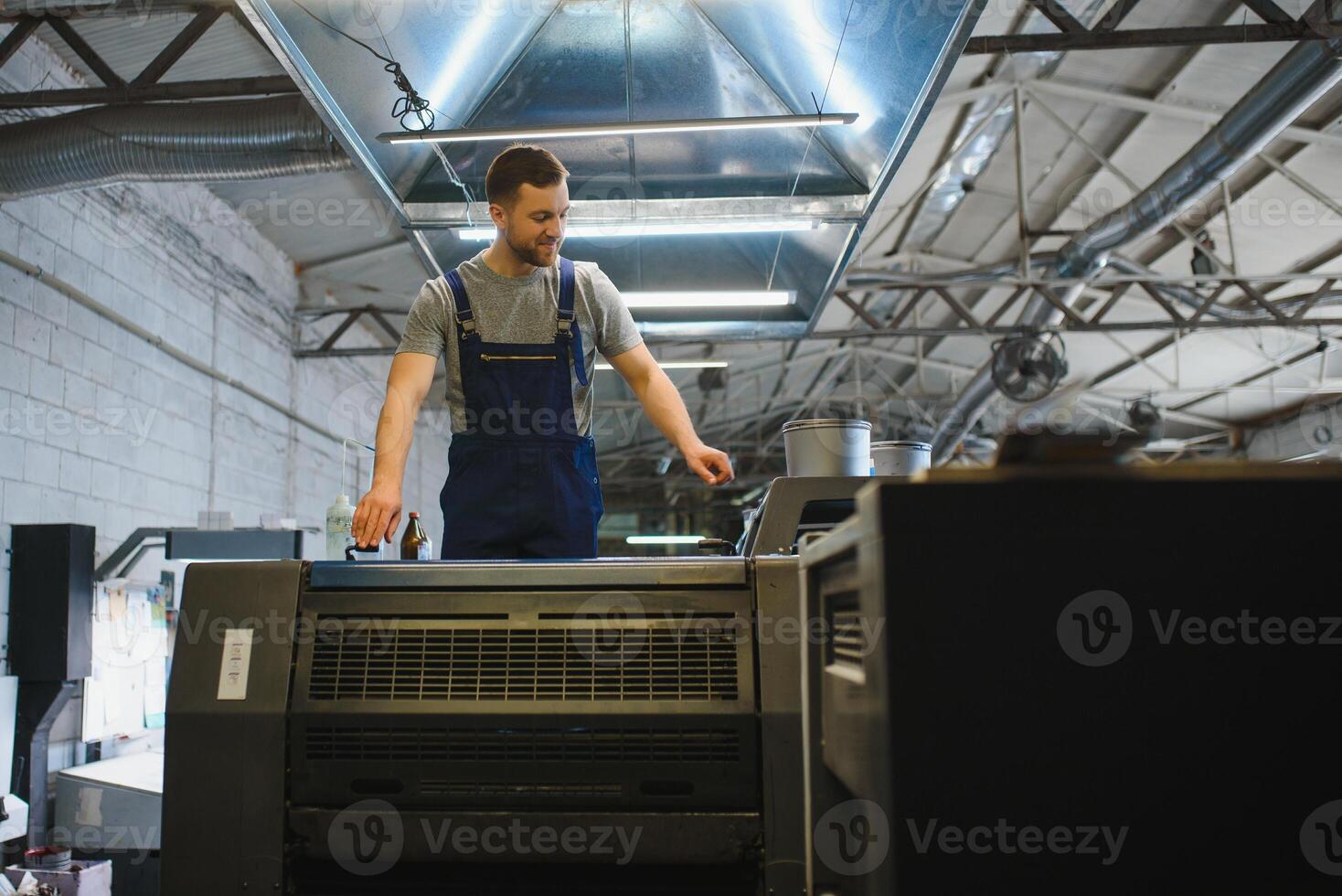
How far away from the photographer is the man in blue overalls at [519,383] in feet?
5.28

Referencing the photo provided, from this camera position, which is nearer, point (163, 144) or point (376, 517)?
point (376, 517)

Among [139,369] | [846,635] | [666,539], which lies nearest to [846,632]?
[846,635]

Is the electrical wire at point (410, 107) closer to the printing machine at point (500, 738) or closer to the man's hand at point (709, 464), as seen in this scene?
the man's hand at point (709, 464)

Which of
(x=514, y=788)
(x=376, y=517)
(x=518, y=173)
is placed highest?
(x=518, y=173)

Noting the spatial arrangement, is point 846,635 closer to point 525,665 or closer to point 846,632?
point 846,632

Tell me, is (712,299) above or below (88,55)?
below

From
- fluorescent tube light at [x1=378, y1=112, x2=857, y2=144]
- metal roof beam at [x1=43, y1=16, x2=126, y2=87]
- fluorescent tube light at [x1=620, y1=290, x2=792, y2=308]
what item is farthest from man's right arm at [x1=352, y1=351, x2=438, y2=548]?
metal roof beam at [x1=43, y1=16, x2=126, y2=87]

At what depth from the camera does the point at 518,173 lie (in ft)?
5.79

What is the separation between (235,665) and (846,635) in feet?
2.15

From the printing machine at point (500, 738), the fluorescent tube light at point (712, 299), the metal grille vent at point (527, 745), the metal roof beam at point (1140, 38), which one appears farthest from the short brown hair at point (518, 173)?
the metal roof beam at point (1140, 38)

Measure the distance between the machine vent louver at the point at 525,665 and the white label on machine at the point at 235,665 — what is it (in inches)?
2.7

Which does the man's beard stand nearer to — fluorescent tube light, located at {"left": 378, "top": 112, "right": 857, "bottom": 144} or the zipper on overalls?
the zipper on overalls

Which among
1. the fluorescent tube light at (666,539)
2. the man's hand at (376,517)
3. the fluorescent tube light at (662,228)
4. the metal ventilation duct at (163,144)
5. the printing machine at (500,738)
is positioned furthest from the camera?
the metal ventilation duct at (163,144)

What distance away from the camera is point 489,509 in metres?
1.60
